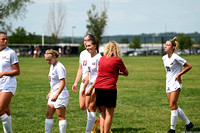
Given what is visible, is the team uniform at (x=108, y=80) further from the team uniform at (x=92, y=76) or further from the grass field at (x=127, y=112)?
the grass field at (x=127, y=112)

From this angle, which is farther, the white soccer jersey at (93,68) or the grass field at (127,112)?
the grass field at (127,112)

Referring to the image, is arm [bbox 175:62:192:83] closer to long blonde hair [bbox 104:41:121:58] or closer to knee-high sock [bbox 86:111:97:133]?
long blonde hair [bbox 104:41:121:58]

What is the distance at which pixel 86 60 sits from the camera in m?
7.03

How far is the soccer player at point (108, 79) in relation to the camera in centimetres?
583

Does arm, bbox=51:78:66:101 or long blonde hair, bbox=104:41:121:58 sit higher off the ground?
long blonde hair, bbox=104:41:121:58

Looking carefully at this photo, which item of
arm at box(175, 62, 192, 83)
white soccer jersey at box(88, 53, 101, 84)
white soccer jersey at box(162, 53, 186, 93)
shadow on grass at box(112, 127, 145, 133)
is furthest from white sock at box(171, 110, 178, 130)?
white soccer jersey at box(88, 53, 101, 84)

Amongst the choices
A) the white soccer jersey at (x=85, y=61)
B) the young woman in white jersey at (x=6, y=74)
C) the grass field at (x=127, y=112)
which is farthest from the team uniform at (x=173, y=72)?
the young woman in white jersey at (x=6, y=74)

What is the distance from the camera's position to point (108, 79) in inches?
230

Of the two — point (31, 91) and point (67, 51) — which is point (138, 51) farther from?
point (31, 91)

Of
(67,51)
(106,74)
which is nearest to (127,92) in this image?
(106,74)

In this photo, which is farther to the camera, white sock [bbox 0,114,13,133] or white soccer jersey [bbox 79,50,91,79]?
white soccer jersey [bbox 79,50,91,79]

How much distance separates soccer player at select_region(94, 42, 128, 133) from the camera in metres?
5.83

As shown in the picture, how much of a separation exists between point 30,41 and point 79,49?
10.8m

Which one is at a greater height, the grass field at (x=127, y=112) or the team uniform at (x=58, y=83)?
the team uniform at (x=58, y=83)
